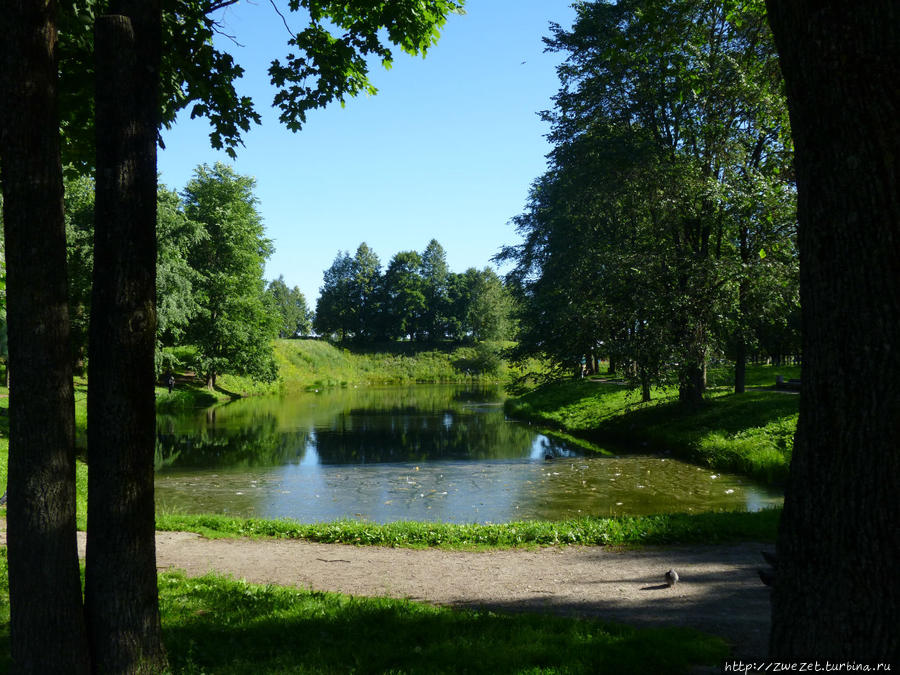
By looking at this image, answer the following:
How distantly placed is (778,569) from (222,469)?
1750 cm

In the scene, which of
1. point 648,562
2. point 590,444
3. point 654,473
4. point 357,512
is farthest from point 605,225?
point 648,562

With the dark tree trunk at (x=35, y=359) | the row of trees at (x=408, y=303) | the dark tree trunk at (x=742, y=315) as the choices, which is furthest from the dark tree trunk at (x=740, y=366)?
the row of trees at (x=408, y=303)

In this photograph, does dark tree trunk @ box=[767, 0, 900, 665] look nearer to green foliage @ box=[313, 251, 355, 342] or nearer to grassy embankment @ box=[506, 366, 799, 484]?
grassy embankment @ box=[506, 366, 799, 484]

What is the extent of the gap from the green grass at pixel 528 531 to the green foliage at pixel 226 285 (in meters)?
31.5

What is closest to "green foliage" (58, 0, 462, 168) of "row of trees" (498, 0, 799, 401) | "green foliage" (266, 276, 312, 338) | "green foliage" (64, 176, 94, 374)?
"row of trees" (498, 0, 799, 401)

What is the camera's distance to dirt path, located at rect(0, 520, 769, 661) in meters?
6.41

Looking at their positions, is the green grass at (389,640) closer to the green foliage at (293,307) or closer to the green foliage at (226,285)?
the green foliage at (226,285)

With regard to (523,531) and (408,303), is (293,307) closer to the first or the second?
(408,303)

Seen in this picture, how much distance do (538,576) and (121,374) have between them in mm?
5613

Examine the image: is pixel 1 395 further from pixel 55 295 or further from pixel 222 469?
pixel 55 295

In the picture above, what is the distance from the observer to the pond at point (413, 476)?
1370 centimetres

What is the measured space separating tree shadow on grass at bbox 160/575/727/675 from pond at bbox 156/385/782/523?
21.5ft

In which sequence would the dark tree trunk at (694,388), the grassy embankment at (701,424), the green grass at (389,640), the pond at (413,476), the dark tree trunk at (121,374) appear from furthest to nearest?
the dark tree trunk at (694,388), the grassy embankment at (701,424), the pond at (413,476), the green grass at (389,640), the dark tree trunk at (121,374)

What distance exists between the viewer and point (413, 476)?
17.3 m
